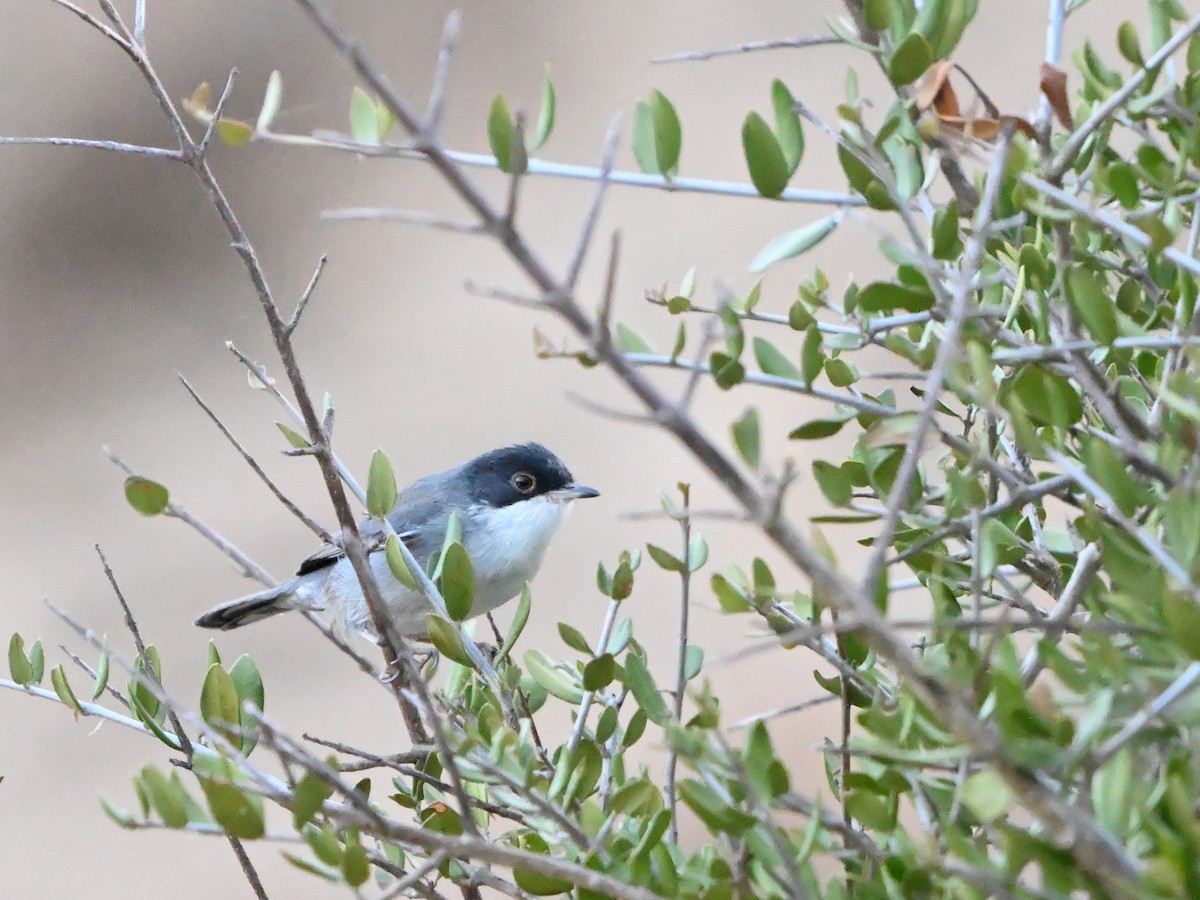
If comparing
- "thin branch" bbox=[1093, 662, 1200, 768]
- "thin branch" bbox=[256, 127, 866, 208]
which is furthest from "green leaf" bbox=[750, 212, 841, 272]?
"thin branch" bbox=[1093, 662, 1200, 768]

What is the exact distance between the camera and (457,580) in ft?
4.10

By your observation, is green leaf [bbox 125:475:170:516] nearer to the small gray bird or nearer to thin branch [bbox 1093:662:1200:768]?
thin branch [bbox 1093:662:1200:768]

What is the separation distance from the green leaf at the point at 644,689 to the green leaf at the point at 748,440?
320 mm

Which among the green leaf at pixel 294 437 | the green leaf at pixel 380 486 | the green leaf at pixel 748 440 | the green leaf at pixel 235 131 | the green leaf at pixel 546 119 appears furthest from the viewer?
the green leaf at pixel 294 437

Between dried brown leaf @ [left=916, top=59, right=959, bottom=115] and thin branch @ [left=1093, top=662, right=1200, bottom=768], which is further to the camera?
dried brown leaf @ [left=916, top=59, right=959, bottom=115]

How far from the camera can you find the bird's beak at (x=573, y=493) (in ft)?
11.1

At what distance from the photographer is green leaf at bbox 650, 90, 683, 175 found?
1.14 m

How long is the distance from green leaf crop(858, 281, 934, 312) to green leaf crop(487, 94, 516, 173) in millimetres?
329

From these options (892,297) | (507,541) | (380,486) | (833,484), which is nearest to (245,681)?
(380,486)

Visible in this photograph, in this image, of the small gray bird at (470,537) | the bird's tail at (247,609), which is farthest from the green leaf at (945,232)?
the bird's tail at (247,609)

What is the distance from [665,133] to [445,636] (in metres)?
0.51

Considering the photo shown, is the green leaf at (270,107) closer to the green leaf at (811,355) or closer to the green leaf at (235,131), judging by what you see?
the green leaf at (235,131)

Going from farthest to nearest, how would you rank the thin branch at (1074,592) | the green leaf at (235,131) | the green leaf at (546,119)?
the green leaf at (546,119) → the green leaf at (235,131) → the thin branch at (1074,592)

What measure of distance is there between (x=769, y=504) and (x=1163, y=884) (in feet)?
0.87
